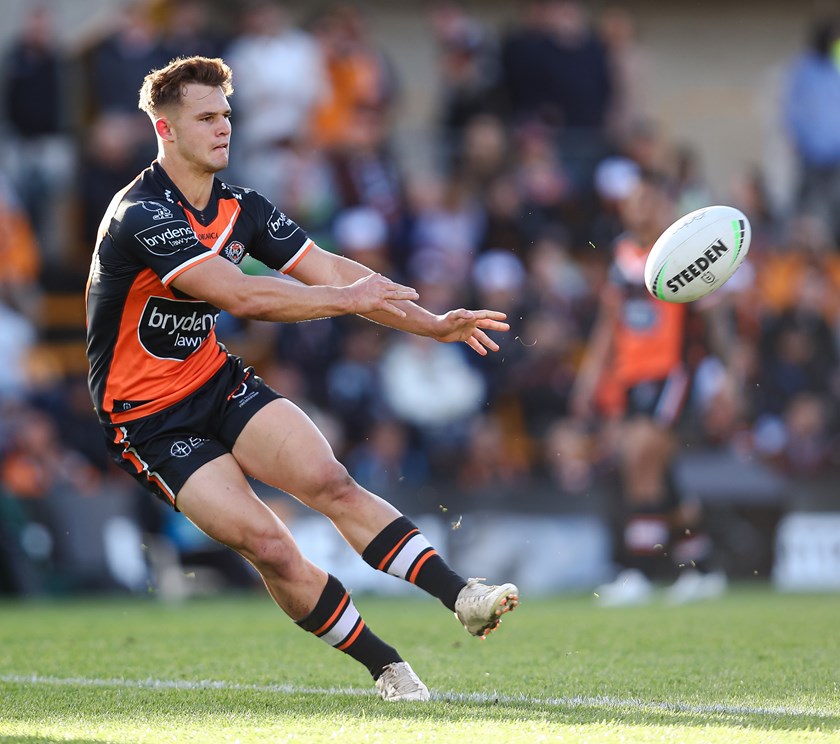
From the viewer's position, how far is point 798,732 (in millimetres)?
4750

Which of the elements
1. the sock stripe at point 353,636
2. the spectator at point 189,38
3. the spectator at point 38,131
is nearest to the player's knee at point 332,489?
the sock stripe at point 353,636

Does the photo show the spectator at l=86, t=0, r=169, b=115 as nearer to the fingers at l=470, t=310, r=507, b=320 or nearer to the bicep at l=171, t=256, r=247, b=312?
the bicep at l=171, t=256, r=247, b=312

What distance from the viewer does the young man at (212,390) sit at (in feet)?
18.2

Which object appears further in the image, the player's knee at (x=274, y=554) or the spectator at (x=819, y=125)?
the spectator at (x=819, y=125)

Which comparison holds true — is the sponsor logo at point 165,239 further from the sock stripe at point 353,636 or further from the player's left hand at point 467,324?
the sock stripe at point 353,636

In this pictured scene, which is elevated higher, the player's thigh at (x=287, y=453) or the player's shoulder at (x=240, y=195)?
the player's shoulder at (x=240, y=195)

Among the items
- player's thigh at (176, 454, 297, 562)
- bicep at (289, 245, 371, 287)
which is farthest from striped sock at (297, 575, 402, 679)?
bicep at (289, 245, 371, 287)

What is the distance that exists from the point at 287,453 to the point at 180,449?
429mm

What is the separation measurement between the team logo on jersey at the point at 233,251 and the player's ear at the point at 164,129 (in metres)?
0.49

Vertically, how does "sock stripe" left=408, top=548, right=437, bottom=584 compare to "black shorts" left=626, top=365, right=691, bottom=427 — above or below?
above

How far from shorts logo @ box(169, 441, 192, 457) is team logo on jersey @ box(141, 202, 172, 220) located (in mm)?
A: 896

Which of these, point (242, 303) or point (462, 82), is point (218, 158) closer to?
point (242, 303)

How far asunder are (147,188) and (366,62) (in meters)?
9.51

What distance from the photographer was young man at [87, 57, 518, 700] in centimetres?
554
